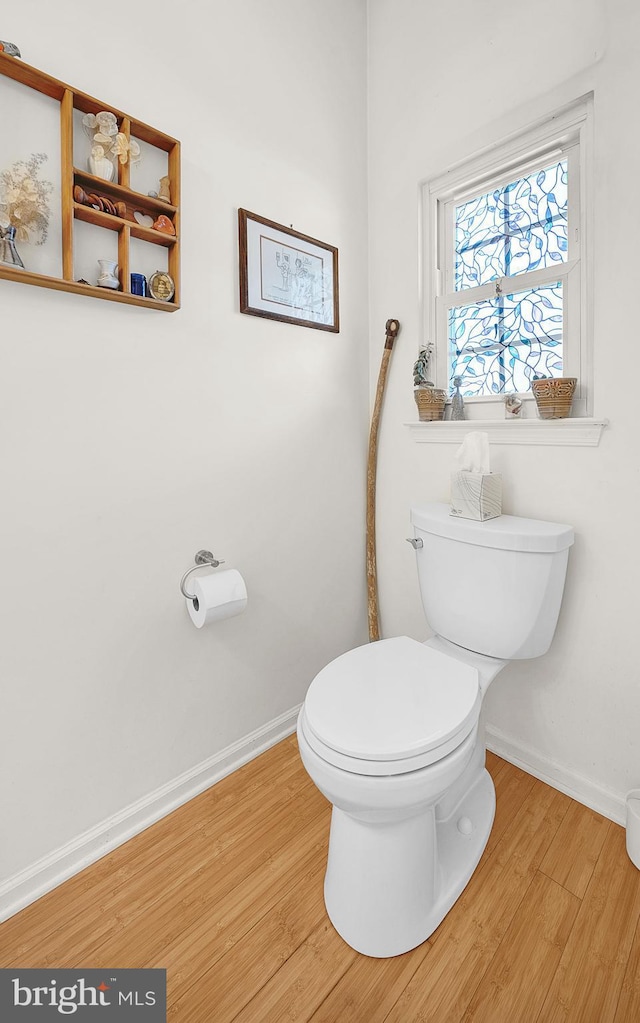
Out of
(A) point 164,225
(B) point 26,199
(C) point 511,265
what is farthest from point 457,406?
(B) point 26,199

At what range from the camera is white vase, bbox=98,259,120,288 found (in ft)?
3.76

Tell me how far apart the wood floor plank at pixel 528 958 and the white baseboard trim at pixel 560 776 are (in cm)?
32

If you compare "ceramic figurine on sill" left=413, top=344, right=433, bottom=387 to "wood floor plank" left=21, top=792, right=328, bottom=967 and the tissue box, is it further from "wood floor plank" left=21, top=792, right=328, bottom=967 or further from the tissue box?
"wood floor plank" left=21, top=792, right=328, bottom=967

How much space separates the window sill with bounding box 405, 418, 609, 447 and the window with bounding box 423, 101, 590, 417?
0.09 m

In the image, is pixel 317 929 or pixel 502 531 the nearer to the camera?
pixel 317 929

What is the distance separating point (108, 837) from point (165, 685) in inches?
15.8

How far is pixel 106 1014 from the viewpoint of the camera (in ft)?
3.09

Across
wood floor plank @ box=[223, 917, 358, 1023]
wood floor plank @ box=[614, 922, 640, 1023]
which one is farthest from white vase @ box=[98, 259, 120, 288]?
wood floor plank @ box=[614, 922, 640, 1023]

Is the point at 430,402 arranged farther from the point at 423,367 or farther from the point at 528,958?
the point at 528,958

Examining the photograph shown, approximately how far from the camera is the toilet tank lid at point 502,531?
1.25m

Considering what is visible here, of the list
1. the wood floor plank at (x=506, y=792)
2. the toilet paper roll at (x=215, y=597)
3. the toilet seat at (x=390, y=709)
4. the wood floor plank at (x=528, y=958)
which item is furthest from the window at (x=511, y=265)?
the wood floor plank at (x=528, y=958)

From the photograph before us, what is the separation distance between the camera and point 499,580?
4.27 ft

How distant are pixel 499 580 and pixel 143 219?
132cm

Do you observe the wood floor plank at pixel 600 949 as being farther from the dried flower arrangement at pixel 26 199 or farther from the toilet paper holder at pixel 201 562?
the dried flower arrangement at pixel 26 199
